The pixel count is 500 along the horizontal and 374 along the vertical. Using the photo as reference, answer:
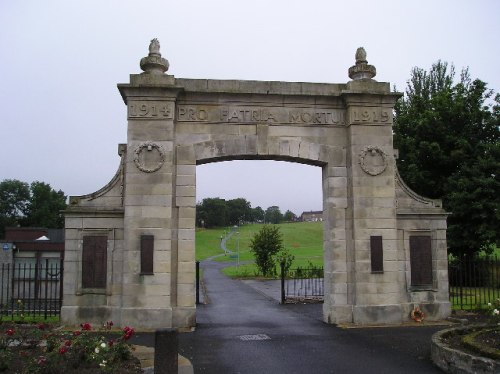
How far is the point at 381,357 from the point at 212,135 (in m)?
6.63

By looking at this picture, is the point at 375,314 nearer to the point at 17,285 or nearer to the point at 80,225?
the point at 80,225

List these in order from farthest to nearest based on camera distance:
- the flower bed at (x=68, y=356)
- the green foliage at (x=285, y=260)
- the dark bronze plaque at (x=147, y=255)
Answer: the green foliage at (x=285, y=260)
the dark bronze plaque at (x=147, y=255)
the flower bed at (x=68, y=356)

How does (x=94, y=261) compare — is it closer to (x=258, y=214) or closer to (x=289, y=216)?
(x=258, y=214)

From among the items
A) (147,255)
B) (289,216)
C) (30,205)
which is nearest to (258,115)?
(147,255)

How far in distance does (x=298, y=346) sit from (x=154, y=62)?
7537mm

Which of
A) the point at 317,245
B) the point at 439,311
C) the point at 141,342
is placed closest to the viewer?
the point at 141,342

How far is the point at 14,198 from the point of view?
77000 mm

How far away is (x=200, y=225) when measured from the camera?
375 feet

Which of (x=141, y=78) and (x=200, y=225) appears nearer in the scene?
(x=141, y=78)

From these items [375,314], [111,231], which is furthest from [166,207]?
[375,314]

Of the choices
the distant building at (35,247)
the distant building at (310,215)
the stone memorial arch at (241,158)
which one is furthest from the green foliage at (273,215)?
the stone memorial arch at (241,158)

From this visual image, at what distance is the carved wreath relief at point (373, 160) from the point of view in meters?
12.6

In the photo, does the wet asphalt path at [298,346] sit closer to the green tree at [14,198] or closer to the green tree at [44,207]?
the green tree at [44,207]

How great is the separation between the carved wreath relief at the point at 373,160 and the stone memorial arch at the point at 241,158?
0.09ft
